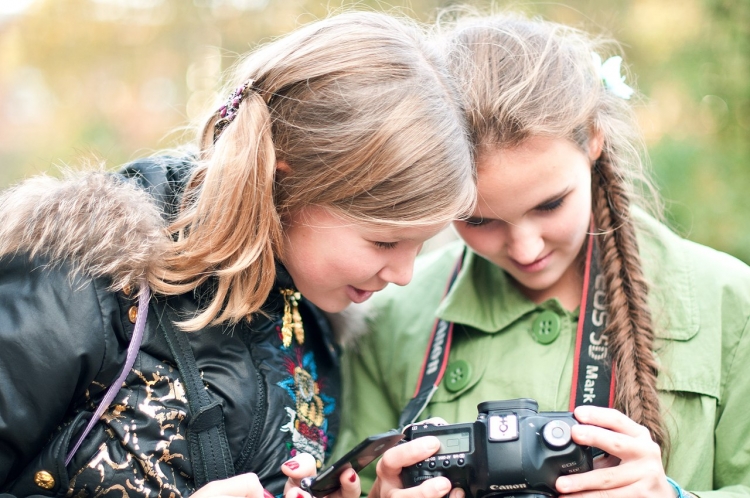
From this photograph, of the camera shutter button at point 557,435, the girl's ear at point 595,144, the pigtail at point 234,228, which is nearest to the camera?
the camera shutter button at point 557,435

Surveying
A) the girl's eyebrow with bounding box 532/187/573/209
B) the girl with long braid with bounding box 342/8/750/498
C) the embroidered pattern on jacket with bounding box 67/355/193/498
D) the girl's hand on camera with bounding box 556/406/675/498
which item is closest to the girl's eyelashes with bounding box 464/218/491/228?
the girl with long braid with bounding box 342/8/750/498

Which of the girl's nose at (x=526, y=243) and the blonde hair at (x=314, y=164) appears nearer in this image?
the blonde hair at (x=314, y=164)

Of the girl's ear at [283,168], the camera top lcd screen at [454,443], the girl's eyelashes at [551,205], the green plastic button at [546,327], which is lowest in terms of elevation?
the camera top lcd screen at [454,443]

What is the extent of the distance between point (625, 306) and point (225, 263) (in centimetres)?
107

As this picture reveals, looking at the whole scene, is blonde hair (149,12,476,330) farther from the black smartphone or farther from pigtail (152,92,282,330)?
the black smartphone

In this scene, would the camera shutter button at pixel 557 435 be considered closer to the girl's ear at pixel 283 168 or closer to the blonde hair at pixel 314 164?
the blonde hair at pixel 314 164

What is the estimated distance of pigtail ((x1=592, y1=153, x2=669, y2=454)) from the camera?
6.91 feet

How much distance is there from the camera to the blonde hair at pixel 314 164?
1.98m

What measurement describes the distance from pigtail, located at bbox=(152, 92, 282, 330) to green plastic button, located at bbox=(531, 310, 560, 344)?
818 millimetres

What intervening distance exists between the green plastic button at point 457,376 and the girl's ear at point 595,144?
697mm

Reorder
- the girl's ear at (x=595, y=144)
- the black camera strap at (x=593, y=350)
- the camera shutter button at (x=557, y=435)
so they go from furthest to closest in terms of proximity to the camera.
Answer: the girl's ear at (x=595, y=144) < the black camera strap at (x=593, y=350) < the camera shutter button at (x=557, y=435)

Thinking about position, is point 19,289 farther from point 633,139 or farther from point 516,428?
point 633,139

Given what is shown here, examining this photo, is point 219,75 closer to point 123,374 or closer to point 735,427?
point 123,374

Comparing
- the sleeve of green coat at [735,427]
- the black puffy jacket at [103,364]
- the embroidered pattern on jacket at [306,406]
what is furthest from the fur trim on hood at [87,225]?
the sleeve of green coat at [735,427]
